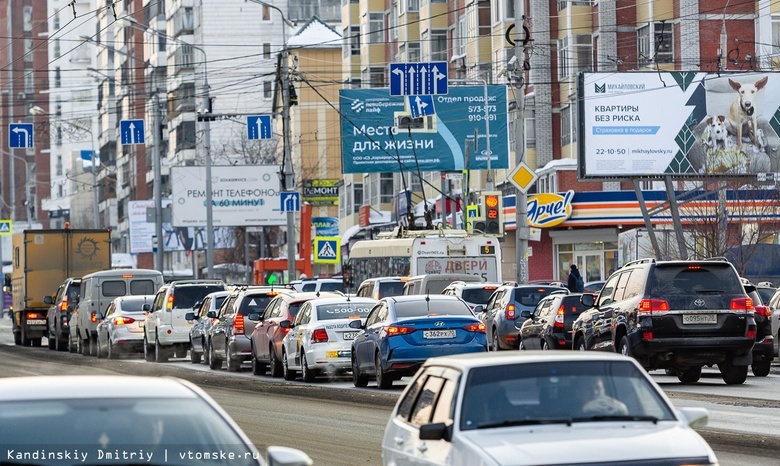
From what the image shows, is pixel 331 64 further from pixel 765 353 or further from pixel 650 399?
pixel 650 399

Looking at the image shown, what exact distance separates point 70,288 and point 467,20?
97.3 feet

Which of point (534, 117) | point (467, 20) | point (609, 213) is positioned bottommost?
point (609, 213)

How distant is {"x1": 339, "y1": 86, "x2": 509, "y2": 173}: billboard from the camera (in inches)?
1978

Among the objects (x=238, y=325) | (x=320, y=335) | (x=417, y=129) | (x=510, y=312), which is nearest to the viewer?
(x=320, y=335)

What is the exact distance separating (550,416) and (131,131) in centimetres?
5999

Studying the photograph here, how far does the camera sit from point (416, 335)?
24047mm

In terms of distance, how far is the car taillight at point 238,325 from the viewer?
32.1 metres

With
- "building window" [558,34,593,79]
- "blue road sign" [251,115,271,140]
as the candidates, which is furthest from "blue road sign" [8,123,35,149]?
"building window" [558,34,593,79]

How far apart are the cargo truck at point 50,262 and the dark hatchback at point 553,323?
2278cm

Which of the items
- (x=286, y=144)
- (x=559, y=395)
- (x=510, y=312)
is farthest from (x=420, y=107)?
(x=559, y=395)

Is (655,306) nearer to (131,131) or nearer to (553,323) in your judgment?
(553,323)

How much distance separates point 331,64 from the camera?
352 feet

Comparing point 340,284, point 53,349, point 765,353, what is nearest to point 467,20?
point 340,284

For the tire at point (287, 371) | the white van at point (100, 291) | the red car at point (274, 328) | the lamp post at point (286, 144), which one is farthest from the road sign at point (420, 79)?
the tire at point (287, 371)
